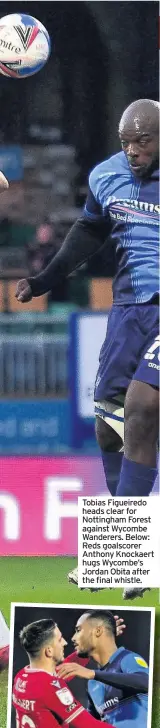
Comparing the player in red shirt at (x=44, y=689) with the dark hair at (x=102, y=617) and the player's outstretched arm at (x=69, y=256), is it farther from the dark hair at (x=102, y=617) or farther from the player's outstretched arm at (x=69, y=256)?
the player's outstretched arm at (x=69, y=256)

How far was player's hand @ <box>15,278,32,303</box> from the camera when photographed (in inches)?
144

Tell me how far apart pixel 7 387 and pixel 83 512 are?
0.45 m

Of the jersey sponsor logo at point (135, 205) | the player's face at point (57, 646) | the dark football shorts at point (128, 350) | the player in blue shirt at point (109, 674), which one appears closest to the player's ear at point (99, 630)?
the player in blue shirt at point (109, 674)

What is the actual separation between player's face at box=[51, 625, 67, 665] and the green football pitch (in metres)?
0.11

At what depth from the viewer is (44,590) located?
3746 mm

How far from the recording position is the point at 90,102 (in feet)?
11.8

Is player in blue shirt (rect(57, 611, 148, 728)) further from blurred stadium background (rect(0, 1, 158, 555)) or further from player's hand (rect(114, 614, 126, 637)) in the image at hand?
blurred stadium background (rect(0, 1, 158, 555))

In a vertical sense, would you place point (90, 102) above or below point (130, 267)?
above

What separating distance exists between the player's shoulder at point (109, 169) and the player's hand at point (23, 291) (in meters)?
0.35

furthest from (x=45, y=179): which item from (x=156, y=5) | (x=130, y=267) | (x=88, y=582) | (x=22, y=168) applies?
(x=88, y=582)

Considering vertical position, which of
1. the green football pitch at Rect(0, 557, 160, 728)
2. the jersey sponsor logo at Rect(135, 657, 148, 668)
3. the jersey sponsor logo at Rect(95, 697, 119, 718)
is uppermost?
the green football pitch at Rect(0, 557, 160, 728)

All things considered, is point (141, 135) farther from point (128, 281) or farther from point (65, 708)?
point (65, 708)

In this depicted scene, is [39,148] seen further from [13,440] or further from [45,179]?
[13,440]
